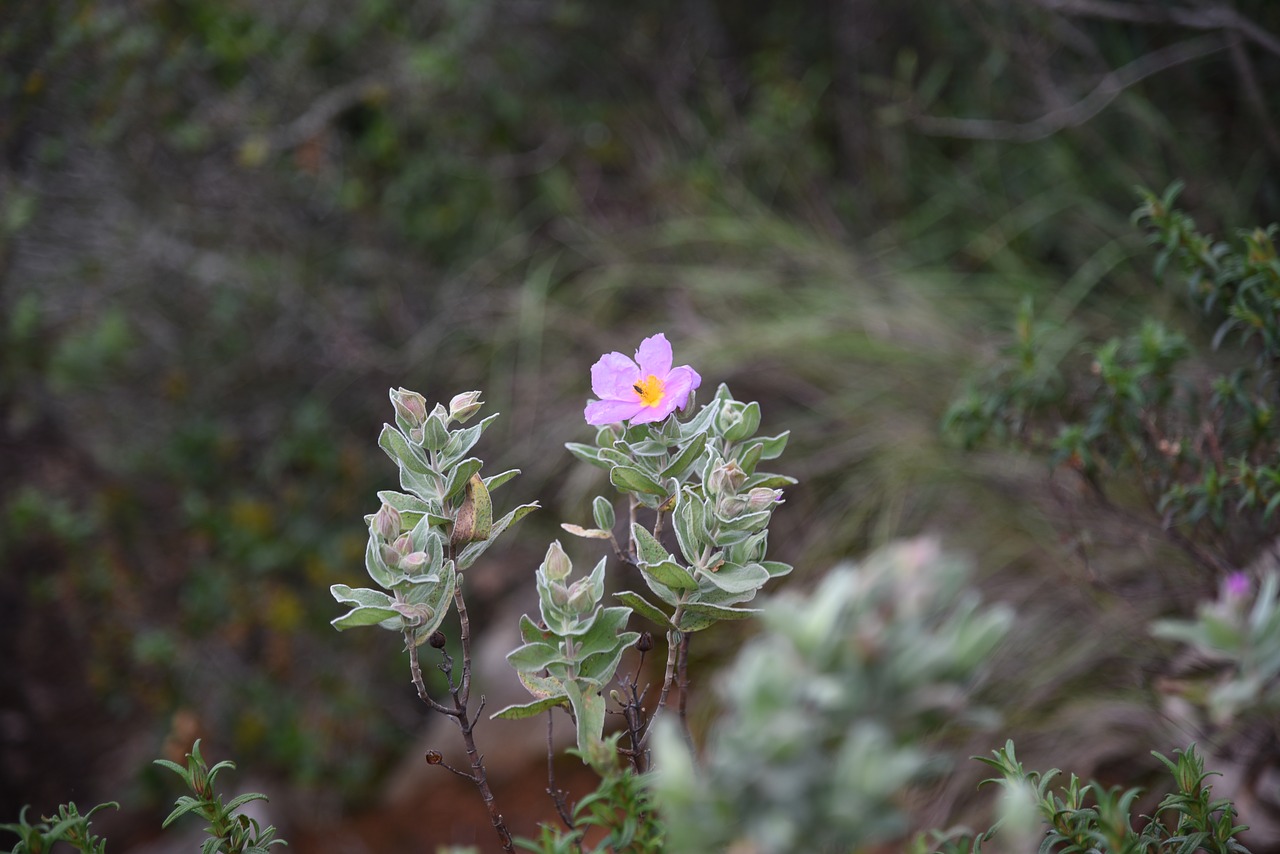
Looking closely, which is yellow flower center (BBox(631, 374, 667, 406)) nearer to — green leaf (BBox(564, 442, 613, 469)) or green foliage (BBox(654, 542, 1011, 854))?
green leaf (BBox(564, 442, 613, 469))

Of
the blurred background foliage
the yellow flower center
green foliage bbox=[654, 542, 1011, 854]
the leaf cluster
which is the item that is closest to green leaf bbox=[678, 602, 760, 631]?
the leaf cluster

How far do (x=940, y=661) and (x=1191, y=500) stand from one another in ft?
3.15

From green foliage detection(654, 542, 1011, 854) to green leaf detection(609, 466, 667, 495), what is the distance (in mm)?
353

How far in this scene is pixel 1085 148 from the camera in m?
2.90

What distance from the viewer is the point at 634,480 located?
2.99 feet

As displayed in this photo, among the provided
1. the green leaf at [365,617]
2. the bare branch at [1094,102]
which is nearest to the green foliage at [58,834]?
the green leaf at [365,617]

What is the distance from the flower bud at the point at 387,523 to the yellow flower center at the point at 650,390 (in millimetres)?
272

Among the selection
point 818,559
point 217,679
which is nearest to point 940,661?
point 818,559

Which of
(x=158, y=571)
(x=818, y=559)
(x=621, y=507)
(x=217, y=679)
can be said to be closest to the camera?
(x=818, y=559)

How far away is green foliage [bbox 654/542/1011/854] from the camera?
0.53 meters

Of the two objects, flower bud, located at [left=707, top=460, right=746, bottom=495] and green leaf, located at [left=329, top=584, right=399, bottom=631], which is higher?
flower bud, located at [left=707, top=460, right=746, bottom=495]

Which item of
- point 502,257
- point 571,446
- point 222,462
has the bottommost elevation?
point 222,462

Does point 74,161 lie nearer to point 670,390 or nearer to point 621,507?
point 621,507

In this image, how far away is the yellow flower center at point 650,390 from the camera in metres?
0.94
